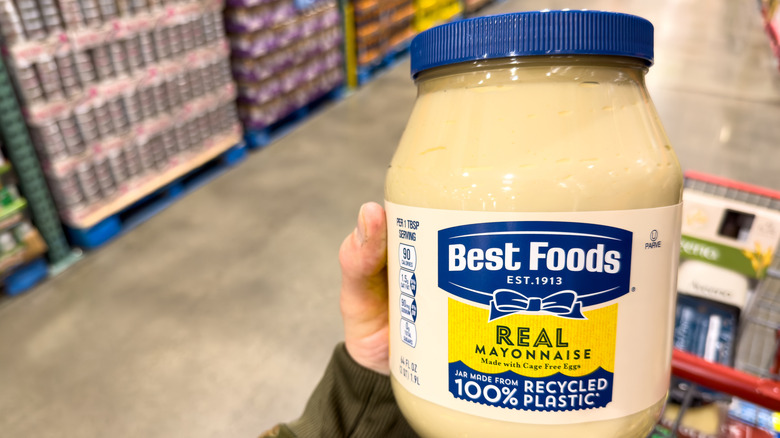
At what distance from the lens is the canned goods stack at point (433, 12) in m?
5.86

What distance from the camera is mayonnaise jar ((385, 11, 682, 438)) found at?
2.00 ft

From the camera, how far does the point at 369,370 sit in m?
0.98

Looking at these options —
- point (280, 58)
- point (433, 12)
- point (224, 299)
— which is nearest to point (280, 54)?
point (280, 58)

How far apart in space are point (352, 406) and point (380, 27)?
4723 mm

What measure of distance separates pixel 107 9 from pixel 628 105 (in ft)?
9.26

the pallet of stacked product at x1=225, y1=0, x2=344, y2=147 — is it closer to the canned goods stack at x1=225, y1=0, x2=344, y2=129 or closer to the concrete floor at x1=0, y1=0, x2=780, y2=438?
the canned goods stack at x1=225, y1=0, x2=344, y2=129

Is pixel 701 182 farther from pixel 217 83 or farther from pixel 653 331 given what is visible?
pixel 217 83

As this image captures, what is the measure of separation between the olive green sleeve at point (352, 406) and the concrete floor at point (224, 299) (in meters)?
0.99

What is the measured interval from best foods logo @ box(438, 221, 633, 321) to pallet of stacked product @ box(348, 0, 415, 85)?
4.57m

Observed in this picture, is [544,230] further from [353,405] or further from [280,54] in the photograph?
[280,54]

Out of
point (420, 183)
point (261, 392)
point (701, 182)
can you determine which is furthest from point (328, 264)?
point (420, 183)

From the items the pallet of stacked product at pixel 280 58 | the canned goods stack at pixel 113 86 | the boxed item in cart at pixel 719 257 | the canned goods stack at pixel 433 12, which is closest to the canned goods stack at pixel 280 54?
the pallet of stacked product at pixel 280 58

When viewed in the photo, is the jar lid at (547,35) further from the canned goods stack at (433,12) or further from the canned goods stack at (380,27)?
the canned goods stack at (433,12)

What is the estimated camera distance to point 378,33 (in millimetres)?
5133
